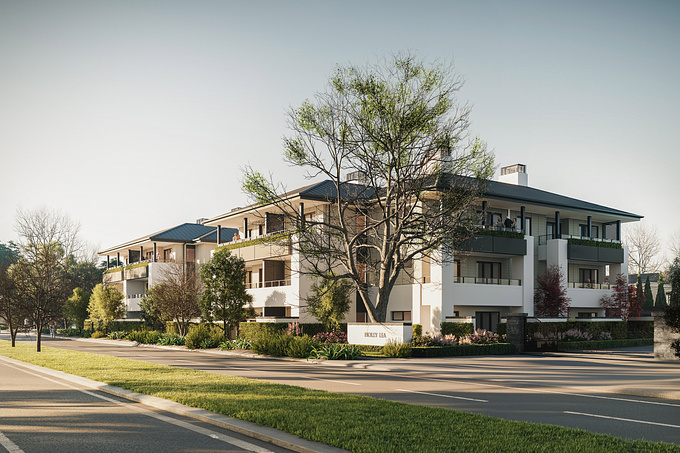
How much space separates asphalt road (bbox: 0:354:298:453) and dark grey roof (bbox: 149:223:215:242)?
47.5m

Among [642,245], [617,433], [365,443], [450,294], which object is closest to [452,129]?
[450,294]

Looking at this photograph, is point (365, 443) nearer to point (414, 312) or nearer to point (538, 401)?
point (538, 401)

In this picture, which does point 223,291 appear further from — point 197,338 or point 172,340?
point 172,340

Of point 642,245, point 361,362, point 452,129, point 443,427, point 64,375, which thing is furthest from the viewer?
point 642,245

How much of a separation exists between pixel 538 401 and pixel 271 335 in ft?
63.2

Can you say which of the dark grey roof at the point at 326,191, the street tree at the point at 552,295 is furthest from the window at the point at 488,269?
the dark grey roof at the point at 326,191

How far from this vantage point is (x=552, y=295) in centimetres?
4156

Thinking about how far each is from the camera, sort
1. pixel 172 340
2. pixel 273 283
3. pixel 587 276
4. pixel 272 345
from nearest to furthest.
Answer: pixel 272 345 < pixel 172 340 < pixel 273 283 < pixel 587 276

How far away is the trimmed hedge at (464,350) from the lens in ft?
94.0

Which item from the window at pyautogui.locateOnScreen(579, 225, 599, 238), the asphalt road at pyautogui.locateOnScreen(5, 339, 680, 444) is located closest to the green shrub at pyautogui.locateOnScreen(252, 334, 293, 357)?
the asphalt road at pyautogui.locateOnScreen(5, 339, 680, 444)

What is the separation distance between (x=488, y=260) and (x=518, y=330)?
34.5 ft

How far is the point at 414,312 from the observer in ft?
128

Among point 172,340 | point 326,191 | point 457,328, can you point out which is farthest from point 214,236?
point 457,328

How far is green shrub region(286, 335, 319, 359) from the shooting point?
2800cm
